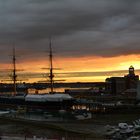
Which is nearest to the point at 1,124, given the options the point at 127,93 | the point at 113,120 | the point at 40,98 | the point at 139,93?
the point at 113,120

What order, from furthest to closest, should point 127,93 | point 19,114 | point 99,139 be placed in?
point 127,93
point 19,114
point 99,139

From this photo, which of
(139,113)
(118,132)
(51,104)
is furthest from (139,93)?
(118,132)

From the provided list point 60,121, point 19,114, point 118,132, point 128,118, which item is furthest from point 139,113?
point 118,132

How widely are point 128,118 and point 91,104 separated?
1518 inches

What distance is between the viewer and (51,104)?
11694cm

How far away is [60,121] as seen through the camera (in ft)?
294

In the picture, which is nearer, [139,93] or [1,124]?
[1,124]

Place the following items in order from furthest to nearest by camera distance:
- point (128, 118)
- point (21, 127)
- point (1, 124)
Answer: point (128, 118) → point (1, 124) → point (21, 127)

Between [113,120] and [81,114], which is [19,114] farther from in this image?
[113,120]

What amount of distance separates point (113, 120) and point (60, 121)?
9.87 meters

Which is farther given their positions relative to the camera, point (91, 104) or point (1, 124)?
point (91, 104)

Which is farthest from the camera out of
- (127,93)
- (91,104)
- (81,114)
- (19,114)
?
(127,93)

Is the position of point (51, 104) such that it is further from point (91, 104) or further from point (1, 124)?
point (1, 124)

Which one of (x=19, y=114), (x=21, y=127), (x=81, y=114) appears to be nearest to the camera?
(x=21, y=127)
